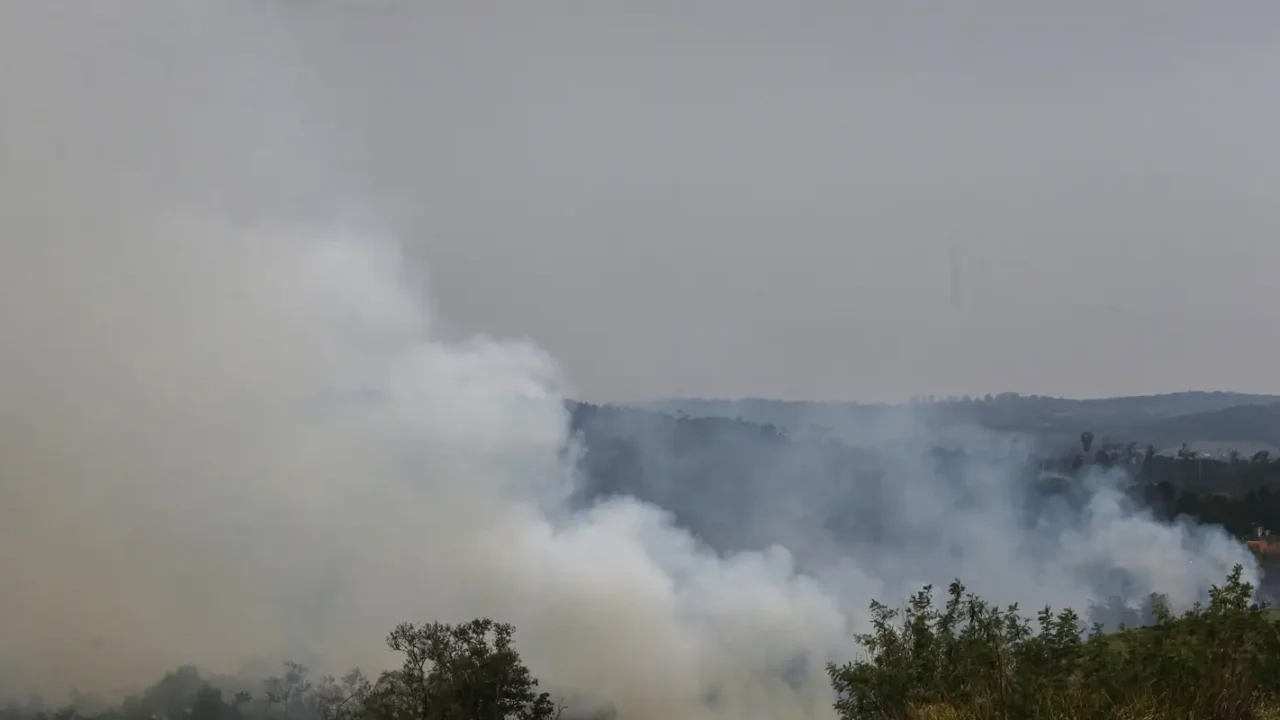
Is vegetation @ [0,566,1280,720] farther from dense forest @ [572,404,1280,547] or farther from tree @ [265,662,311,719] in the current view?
dense forest @ [572,404,1280,547]

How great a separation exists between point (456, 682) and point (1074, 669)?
31766 mm

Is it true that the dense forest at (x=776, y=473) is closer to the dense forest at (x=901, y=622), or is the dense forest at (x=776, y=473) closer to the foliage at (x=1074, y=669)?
the dense forest at (x=901, y=622)

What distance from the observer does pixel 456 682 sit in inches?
1743

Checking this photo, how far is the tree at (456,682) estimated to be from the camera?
144 feet

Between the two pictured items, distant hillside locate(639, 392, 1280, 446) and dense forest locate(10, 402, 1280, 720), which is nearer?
dense forest locate(10, 402, 1280, 720)

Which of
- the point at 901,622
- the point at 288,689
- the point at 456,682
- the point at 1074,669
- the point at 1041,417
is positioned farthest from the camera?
the point at 1041,417

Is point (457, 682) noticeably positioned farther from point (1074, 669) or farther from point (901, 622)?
point (901, 622)

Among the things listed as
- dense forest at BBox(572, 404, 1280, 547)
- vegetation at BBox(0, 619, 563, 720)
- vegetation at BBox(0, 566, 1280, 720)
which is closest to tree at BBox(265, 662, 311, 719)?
vegetation at BBox(0, 619, 563, 720)

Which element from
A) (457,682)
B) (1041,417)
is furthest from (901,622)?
(1041,417)

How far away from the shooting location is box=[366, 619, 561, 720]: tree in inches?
1729

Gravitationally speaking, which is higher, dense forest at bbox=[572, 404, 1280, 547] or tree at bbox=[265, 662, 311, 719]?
dense forest at bbox=[572, 404, 1280, 547]

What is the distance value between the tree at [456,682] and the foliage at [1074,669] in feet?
80.2

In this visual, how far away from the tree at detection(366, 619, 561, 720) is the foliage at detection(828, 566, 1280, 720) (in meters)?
24.5

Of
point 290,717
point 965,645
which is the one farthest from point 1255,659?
point 290,717
